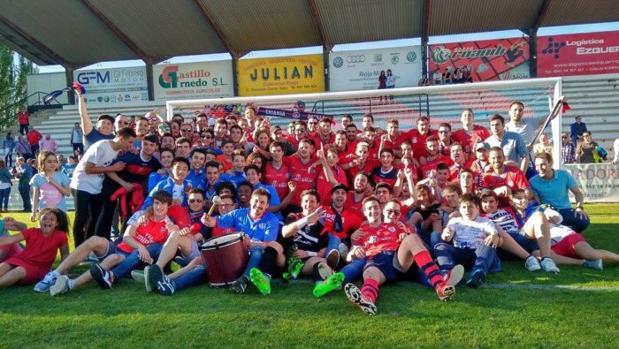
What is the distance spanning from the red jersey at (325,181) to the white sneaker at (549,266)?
2.55 meters

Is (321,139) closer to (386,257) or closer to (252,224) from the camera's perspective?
(252,224)

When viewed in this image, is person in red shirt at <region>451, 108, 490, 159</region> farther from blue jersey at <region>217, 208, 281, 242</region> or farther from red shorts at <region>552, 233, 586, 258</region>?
blue jersey at <region>217, 208, 281, 242</region>

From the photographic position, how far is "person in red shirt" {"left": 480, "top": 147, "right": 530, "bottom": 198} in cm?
588

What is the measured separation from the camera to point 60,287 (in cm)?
454

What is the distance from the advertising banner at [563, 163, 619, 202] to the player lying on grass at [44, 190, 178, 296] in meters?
10.4

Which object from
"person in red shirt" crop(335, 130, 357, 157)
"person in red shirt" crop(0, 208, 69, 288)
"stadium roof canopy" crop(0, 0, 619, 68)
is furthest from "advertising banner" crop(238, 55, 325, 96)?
"person in red shirt" crop(0, 208, 69, 288)

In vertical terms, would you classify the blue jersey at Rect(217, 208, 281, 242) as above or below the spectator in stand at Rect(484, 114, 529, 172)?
below

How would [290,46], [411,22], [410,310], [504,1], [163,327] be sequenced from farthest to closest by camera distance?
[290,46] → [411,22] → [504,1] → [410,310] → [163,327]

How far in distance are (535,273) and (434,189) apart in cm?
163

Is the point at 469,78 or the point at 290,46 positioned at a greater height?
the point at 290,46

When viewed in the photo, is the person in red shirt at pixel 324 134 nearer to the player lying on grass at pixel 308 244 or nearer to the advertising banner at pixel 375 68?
the player lying on grass at pixel 308 244

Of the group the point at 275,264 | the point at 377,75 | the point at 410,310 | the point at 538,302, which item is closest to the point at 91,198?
the point at 275,264

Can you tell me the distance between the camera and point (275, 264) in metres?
4.82

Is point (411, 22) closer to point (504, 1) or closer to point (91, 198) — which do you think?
point (504, 1)
